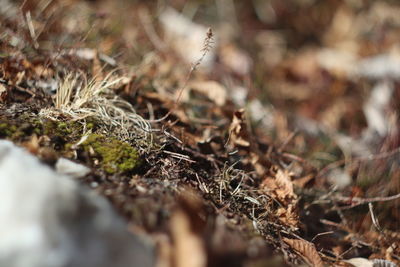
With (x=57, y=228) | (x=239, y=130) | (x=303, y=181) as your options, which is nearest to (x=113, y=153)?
(x=57, y=228)

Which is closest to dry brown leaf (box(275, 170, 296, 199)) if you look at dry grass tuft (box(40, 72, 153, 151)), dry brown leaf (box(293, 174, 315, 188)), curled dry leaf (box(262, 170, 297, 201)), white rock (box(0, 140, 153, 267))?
curled dry leaf (box(262, 170, 297, 201))

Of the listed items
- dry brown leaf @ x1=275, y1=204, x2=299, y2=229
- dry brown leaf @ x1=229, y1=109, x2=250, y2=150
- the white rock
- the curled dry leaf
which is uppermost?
dry brown leaf @ x1=229, y1=109, x2=250, y2=150

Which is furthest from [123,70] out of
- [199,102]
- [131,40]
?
[131,40]

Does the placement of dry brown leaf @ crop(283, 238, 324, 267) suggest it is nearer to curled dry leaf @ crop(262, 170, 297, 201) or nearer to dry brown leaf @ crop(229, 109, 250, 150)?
curled dry leaf @ crop(262, 170, 297, 201)

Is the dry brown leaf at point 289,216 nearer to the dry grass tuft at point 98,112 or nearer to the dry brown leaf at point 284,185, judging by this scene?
the dry brown leaf at point 284,185

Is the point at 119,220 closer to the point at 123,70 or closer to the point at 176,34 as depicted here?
the point at 123,70

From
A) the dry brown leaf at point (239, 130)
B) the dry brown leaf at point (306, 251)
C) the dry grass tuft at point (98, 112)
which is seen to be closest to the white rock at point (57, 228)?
the dry grass tuft at point (98, 112)
